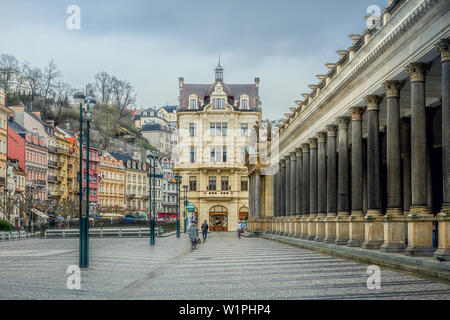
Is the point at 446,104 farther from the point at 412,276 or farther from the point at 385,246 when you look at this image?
the point at 385,246

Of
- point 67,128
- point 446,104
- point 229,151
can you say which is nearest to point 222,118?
point 229,151

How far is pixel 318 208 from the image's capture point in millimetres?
42594

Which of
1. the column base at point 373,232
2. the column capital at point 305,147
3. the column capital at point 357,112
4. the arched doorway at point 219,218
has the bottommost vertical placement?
the arched doorway at point 219,218

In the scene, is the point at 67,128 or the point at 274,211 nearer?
the point at 274,211

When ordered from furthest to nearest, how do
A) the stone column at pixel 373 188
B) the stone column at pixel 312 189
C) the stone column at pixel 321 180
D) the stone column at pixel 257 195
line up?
the stone column at pixel 257 195
the stone column at pixel 312 189
the stone column at pixel 321 180
the stone column at pixel 373 188

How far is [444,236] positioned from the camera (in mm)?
19203

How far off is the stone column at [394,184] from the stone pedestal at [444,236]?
549cm

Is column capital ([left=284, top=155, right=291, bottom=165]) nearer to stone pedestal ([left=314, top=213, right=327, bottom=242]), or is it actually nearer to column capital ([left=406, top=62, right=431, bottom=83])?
stone pedestal ([left=314, top=213, right=327, bottom=242])

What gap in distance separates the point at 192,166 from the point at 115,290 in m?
89.7

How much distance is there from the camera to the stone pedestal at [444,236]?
18938mm

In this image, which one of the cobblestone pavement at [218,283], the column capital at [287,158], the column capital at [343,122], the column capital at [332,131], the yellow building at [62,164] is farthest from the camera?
the yellow building at [62,164]

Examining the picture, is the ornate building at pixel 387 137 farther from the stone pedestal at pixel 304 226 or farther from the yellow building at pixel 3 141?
the yellow building at pixel 3 141

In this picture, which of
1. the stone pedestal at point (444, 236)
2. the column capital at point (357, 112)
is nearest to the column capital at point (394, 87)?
the column capital at point (357, 112)

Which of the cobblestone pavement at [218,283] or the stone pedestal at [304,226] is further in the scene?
the stone pedestal at [304,226]
